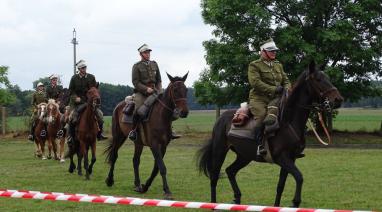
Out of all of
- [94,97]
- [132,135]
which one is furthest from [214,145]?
[94,97]

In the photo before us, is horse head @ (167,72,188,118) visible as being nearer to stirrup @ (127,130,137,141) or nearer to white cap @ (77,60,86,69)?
stirrup @ (127,130,137,141)

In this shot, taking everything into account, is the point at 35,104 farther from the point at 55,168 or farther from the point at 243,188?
the point at 243,188

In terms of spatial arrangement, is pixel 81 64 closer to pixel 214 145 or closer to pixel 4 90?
pixel 214 145

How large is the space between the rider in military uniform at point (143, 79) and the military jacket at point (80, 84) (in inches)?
130

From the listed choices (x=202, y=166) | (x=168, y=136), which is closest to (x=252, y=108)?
(x=202, y=166)

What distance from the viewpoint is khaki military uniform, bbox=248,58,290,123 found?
412 inches

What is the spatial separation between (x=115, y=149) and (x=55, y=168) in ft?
14.9

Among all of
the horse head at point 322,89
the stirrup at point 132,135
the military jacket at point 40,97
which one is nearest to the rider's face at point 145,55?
the stirrup at point 132,135

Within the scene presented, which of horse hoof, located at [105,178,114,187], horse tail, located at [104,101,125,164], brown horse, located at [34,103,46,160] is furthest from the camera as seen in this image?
brown horse, located at [34,103,46,160]

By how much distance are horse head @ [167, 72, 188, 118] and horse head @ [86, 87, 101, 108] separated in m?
3.85

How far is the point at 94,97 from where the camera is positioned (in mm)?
15805

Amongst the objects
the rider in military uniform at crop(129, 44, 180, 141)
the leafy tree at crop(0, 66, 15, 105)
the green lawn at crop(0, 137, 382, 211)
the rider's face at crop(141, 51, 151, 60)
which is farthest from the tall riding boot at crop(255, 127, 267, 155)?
the leafy tree at crop(0, 66, 15, 105)

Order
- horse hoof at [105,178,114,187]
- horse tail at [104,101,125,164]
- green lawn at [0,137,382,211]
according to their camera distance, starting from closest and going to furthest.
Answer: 1. green lawn at [0,137,382,211]
2. horse hoof at [105,178,114,187]
3. horse tail at [104,101,125,164]

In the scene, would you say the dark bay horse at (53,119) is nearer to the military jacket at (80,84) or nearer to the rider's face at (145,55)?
the military jacket at (80,84)
